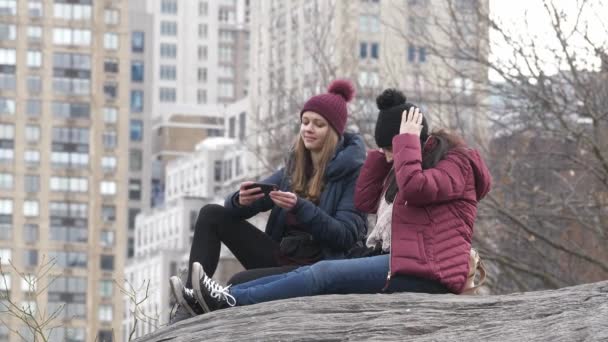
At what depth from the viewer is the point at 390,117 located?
941 centimetres

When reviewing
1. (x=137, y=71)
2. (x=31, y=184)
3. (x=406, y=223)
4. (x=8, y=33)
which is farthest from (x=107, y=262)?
(x=406, y=223)

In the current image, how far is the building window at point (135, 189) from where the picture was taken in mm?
176125

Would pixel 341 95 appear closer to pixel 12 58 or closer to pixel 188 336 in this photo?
pixel 188 336

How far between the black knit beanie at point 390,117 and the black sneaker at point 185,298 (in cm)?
126

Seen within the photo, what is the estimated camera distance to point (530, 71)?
2197cm

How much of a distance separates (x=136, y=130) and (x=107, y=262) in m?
44.5

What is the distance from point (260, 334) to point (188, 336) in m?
0.49

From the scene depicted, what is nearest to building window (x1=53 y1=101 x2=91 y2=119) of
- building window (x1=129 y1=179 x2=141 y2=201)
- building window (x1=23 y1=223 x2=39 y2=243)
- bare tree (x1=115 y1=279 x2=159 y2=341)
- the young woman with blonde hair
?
building window (x1=23 y1=223 x2=39 y2=243)

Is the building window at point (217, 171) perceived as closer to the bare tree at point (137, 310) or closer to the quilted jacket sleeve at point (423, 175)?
the bare tree at point (137, 310)

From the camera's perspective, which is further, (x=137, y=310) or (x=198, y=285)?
(x=137, y=310)

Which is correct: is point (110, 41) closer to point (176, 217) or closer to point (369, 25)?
point (176, 217)

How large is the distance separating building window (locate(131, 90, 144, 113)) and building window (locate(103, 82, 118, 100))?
40911 mm

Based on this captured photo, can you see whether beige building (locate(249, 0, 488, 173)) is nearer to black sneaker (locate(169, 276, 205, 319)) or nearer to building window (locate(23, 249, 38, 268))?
black sneaker (locate(169, 276, 205, 319))

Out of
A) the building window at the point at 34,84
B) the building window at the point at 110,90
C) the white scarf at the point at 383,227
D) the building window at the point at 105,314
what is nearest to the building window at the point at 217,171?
the building window at the point at 110,90
